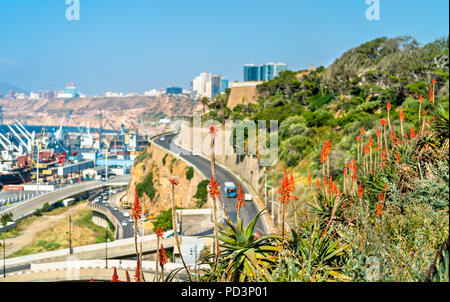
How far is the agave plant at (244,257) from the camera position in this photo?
3062mm

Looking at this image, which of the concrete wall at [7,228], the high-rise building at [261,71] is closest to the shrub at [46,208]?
the concrete wall at [7,228]

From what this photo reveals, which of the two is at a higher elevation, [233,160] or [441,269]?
[441,269]

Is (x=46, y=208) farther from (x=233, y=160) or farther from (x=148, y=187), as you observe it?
(x=233, y=160)

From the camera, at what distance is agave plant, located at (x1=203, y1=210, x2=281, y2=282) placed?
3.06m

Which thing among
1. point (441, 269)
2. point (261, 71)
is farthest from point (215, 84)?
point (441, 269)

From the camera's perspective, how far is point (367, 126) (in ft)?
53.7

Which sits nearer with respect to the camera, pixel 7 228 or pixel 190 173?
pixel 190 173

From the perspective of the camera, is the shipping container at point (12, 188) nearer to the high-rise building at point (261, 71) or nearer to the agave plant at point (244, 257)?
the high-rise building at point (261, 71)

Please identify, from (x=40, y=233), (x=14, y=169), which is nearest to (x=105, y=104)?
(x=14, y=169)

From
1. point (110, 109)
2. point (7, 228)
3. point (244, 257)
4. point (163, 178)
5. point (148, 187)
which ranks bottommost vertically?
point (7, 228)

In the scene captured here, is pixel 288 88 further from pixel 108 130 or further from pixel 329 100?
pixel 108 130

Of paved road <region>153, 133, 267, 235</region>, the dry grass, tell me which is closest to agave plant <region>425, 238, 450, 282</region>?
paved road <region>153, 133, 267, 235</region>

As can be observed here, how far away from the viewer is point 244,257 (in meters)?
3.18

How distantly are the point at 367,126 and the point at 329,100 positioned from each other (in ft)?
35.4
